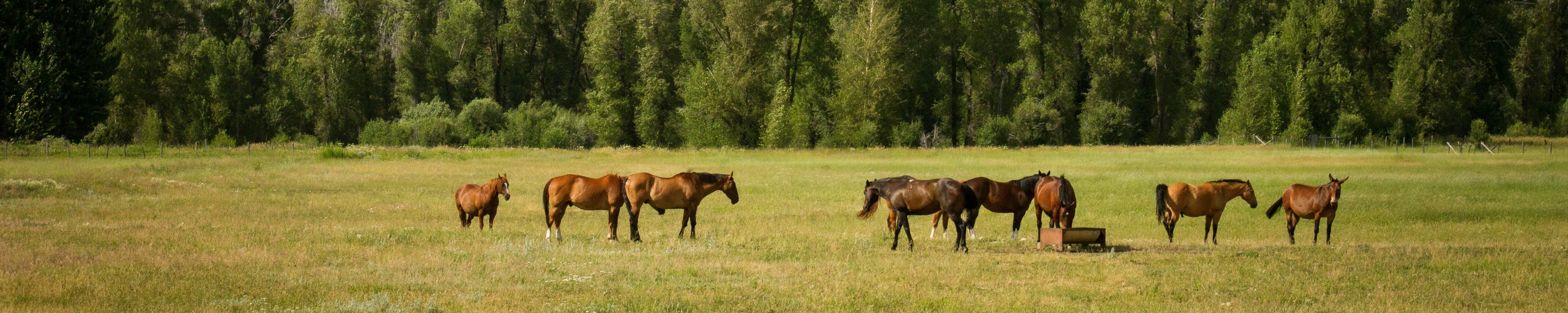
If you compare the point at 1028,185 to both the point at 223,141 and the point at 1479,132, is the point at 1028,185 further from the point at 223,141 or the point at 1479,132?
the point at 223,141

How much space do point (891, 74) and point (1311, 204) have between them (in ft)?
176

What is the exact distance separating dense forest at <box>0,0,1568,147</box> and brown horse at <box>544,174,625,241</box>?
53273mm

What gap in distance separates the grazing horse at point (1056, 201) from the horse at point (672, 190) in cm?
505

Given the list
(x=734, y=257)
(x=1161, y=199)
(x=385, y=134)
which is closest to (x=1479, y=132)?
(x=1161, y=199)

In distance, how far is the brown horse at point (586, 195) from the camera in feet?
62.6

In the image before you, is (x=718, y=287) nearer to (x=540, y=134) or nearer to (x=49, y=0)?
(x=49, y=0)

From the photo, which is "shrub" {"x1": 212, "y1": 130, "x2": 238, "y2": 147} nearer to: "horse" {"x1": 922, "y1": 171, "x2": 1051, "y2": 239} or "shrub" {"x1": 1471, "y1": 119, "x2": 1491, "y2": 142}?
"horse" {"x1": 922, "y1": 171, "x2": 1051, "y2": 239}

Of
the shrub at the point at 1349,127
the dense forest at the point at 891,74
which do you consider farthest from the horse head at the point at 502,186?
the shrub at the point at 1349,127

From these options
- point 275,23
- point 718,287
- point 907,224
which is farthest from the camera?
point 275,23

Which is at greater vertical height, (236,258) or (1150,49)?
(1150,49)

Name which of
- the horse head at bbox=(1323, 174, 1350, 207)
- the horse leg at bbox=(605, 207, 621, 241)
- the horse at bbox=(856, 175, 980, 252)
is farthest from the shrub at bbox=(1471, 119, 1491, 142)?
the horse leg at bbox=(605, 207, 621, 241)

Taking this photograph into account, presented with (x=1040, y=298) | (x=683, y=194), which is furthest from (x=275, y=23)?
(x=1040, y=298)

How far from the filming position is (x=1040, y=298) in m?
13.5

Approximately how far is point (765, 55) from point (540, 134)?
18278 millimetres
